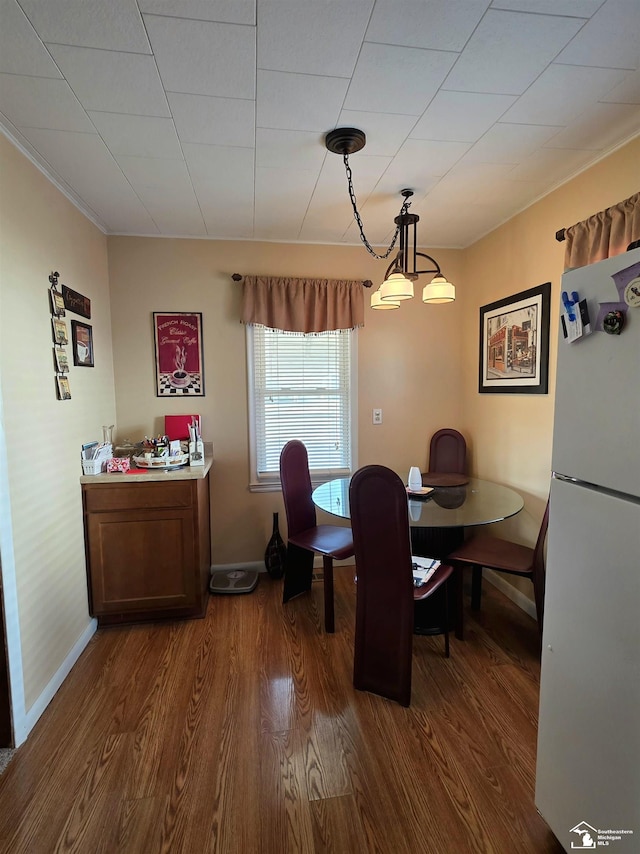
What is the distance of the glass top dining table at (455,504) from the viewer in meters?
2.06

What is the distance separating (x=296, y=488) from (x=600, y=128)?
2434 millimetres

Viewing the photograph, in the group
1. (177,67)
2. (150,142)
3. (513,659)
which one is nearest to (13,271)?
(150,142)

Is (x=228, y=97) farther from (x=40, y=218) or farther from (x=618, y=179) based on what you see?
(x=618, y=179)

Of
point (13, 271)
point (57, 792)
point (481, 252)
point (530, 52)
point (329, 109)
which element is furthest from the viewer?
point (481, 252)

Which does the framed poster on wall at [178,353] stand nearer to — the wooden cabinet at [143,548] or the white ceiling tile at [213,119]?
the wooden cabinet at [143,548]

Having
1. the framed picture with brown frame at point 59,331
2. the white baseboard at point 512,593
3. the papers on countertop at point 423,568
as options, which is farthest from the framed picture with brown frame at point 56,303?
the white baseboard at point 512,593

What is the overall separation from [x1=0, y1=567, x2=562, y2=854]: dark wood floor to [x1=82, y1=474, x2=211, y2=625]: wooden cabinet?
0.22 m

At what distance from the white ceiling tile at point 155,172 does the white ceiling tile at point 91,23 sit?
0.68 m

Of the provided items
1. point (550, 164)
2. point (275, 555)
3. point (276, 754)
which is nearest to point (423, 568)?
point (276, 754)

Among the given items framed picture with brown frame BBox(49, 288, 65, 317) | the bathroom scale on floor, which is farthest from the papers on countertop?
framed picture with brown frame BBox(49, 288, 65, 317)

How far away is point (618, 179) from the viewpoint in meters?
1.92

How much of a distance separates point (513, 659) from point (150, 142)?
318 cm

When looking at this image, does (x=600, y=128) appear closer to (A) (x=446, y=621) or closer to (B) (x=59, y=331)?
(A) (x=446, y=621)

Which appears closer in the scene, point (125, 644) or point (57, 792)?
point (57, 792)
